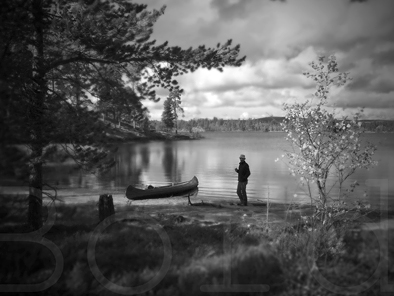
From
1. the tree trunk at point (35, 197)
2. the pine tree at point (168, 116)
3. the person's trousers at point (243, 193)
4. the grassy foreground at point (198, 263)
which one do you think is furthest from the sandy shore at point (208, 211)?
the pine tree at point (168, 116)

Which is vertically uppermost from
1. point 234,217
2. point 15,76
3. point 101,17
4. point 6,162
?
point 101,17

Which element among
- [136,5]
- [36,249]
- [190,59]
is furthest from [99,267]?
[136,5]

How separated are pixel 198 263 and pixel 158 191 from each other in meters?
10.1

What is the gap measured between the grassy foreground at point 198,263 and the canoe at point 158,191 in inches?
319

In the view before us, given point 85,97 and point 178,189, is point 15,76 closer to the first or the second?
A: point 85,97

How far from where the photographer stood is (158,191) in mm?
15406

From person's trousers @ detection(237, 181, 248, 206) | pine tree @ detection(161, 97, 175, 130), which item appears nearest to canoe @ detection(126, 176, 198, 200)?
person's trousers @ detection(237, 181, 248, 206)

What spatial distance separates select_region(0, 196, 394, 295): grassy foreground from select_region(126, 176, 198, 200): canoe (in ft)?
26.6

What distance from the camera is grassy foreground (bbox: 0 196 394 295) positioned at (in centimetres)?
503

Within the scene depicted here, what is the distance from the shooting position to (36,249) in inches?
231

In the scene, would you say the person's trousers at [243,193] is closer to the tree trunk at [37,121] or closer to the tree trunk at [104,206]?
the tree trunk at [104,206]

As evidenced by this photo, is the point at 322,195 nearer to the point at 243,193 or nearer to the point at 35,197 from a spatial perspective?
the point at 243,193

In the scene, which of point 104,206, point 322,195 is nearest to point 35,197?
point 104,206

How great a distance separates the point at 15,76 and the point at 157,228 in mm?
5138
